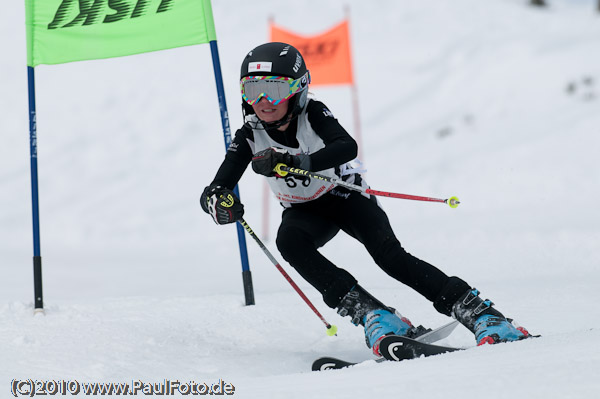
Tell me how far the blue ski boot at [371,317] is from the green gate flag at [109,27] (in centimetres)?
248

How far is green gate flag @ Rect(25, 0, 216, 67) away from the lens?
5078mm

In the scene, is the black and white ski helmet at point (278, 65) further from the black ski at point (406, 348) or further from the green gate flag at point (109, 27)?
the green gate flag at point (109, 27)

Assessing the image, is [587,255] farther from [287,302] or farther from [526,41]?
[526,41]

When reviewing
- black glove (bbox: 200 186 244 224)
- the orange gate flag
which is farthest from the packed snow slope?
the orange gate flag

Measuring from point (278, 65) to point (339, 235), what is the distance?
22.5ft

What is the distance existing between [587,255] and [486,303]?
3.68 metres

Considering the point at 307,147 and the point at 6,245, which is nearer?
the point at 307,147

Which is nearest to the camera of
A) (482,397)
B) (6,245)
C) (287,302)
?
(482,397)

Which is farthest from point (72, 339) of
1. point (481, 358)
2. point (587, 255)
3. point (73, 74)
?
point (73, 74)

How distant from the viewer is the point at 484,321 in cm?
325

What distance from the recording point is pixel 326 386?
2.46 metres

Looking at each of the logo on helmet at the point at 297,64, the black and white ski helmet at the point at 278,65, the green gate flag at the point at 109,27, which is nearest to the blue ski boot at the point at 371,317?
the black and white ski helmet at the point at 278,65

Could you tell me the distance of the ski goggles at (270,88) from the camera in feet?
12.0

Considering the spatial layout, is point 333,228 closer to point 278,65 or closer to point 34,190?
point 278,65
